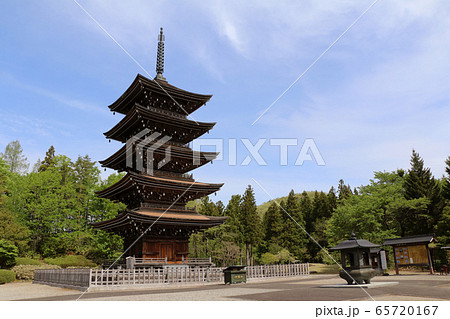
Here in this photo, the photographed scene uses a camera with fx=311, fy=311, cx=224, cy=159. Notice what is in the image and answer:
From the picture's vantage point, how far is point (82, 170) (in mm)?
50469

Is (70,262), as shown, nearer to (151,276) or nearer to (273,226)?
(151,276)

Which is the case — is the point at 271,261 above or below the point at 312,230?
below

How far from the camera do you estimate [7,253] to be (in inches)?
1190

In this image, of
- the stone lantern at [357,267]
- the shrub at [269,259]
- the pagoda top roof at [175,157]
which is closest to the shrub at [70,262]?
the pagoda top roof at [175,157]

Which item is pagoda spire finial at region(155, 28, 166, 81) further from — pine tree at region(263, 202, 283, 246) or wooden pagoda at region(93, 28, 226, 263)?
pine tree at region(263, 202, 283, 246)

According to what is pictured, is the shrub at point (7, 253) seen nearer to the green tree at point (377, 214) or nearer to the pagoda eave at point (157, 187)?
the pagoda eave at point (157, 187)

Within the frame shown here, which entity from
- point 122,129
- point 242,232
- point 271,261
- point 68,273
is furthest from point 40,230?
point 271,261

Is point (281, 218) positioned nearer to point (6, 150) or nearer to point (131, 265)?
point (131, 265)

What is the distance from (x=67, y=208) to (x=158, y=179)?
2744 centimetres

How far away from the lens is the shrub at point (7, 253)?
30.1 m

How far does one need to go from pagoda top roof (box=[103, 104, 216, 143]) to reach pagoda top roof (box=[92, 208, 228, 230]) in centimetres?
782

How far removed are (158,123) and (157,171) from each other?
4.49m

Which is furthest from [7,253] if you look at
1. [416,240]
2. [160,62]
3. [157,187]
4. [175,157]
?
[416,240]

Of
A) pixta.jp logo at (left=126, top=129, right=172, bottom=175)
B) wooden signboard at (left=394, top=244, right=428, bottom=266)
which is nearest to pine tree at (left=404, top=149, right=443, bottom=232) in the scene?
wooden signboard at (left=394, top=244, right=428, bottom=266)
